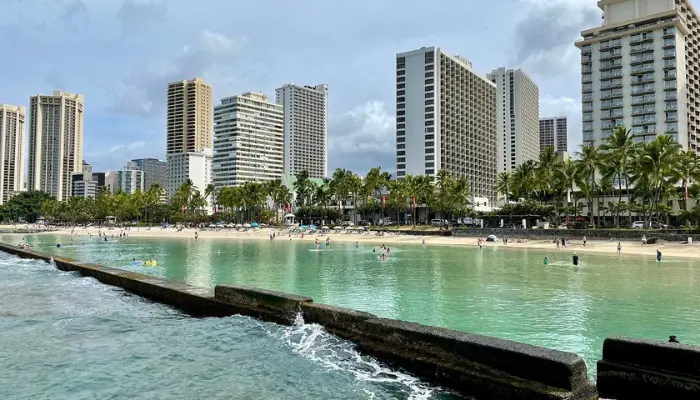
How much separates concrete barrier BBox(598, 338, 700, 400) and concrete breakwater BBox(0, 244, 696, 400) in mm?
166

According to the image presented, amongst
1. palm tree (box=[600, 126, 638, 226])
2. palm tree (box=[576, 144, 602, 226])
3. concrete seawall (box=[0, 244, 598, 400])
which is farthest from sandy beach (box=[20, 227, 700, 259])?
concrete seawall (box=[0, 244, 598, 400])

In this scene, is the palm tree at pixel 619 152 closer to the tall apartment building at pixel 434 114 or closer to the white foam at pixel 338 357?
the white foam at pixel 338 357

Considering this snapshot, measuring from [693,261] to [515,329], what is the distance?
124 ft

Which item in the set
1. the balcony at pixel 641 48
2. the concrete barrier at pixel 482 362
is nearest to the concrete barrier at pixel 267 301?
the concrete barrier at pixel 482 362

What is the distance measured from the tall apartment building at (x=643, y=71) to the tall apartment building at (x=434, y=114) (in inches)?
1667

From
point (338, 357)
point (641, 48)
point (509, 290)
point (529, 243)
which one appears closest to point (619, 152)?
point (529, 243)

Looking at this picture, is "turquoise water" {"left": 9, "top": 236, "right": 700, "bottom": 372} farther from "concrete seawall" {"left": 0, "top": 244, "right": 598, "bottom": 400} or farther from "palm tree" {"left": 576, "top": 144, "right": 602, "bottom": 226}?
"palm tree" {"left": 576, "top": 144, "right": 602, "bottom": 226}

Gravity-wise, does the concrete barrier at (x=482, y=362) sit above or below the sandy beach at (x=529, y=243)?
above

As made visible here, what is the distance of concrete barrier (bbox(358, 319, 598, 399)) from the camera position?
7.41 m

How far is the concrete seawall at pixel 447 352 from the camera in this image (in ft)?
24.5

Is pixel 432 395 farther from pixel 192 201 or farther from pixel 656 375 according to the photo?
pixel 192 201

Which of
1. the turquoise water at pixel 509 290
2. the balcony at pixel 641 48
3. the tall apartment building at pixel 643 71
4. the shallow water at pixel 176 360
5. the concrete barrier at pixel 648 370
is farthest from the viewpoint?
the balcony at pixel 641 48

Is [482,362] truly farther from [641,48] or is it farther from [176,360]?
[641,48]

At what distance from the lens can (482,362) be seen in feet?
27.6
